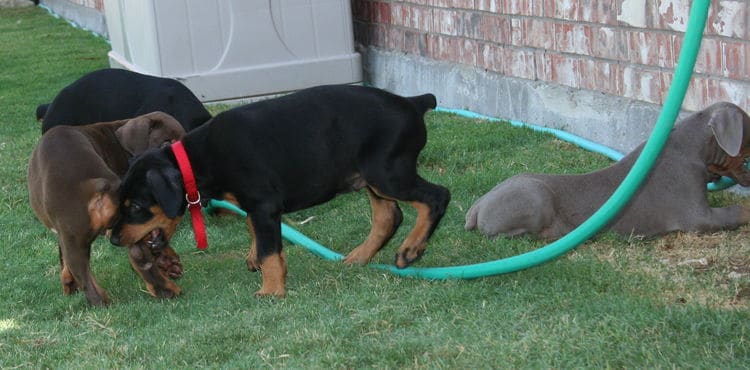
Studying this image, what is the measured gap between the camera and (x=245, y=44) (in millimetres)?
11891

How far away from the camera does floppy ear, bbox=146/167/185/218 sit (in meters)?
5.65

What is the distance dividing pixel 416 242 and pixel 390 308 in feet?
2.86

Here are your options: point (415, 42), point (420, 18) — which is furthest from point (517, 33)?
point (415, 42)

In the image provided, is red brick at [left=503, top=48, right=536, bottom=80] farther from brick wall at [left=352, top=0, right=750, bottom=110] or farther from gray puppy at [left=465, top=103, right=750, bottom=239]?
gray puppy at [left=465, top=103, right=750, bottom=239]

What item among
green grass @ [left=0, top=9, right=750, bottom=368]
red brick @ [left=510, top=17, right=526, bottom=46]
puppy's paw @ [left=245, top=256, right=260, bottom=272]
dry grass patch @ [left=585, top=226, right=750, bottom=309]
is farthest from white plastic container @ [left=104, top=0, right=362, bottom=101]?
dry grass patch @ [left=585, top=226, right=750, bottom=309]

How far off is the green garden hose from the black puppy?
225 centimetres

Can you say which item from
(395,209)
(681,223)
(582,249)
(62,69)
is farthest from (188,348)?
(62,69)

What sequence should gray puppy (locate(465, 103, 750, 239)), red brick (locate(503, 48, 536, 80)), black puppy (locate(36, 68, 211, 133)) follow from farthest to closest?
red brick (locate(503, 48, 536, 80)) < black puppy (locate(36, 68, 211, 133)) < gray puppy (locate(465, 103, 750, 239))

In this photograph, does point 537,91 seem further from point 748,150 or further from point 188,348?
point 188,348

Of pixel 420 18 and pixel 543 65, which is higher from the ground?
pixel 420 18

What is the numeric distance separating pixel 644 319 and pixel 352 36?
795 centimetres

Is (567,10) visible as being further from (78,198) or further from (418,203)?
(78,198)

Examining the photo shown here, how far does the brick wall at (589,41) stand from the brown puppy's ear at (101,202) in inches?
158

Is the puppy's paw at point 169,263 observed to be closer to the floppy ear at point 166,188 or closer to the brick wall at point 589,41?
the floppy ear at point 166,188
